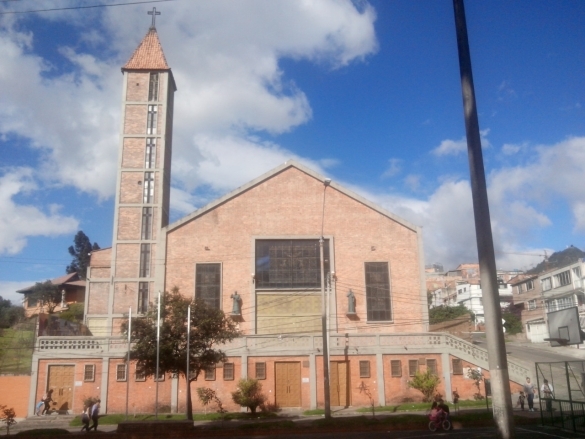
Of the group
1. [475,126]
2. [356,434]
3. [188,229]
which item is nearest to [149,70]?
[188,229]

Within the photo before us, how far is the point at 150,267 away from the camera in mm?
38750

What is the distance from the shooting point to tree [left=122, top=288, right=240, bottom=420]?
24500 millimetres

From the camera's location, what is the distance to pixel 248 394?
2952cm

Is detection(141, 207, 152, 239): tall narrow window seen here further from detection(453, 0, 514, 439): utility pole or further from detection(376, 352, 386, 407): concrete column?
detection(453, 0, 514, 439): utility pole

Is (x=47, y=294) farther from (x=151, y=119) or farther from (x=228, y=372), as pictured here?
(x=228, y=372)

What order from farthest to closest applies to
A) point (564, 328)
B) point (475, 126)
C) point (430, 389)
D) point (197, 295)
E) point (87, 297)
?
point (87, 297) < point (197, 295) < point (430, 389) < point (564, 328) < point (475, 126)

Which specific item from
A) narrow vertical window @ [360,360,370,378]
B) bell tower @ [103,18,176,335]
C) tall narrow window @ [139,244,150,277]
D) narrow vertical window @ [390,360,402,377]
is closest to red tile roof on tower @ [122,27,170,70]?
bell tower @ [103,18,176,335]

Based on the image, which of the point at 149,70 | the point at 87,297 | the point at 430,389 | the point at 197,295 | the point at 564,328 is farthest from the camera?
the point at 149,70

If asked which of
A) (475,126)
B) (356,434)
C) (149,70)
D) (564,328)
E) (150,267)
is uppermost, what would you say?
(149,70)

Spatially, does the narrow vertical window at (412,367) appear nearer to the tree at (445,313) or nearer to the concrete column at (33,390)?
the concrete column at (33,390)

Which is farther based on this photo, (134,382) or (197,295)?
(197,295)

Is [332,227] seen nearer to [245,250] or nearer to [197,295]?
[245,250]

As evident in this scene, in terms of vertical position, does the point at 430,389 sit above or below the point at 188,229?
below

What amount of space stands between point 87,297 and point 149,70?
56.3ft
